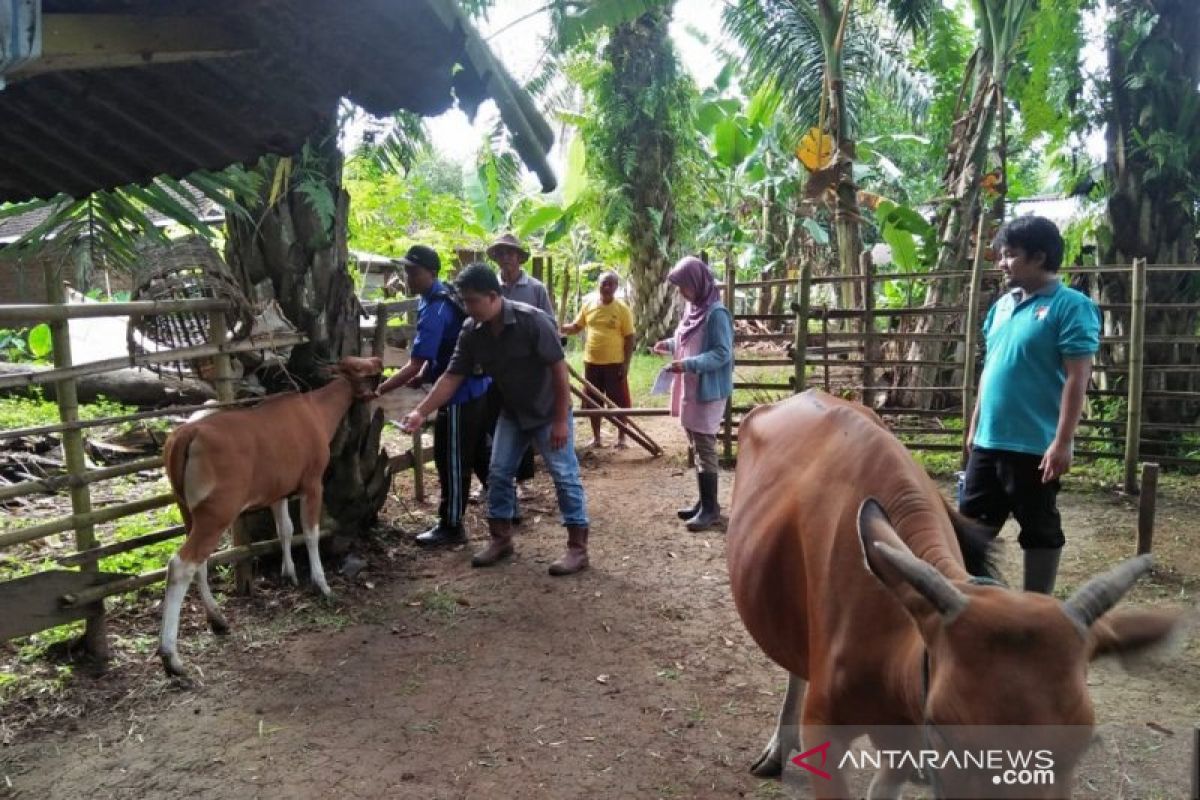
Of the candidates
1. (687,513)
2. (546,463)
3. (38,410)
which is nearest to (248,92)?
(546,463)

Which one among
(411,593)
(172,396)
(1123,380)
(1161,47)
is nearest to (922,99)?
(1161,47)

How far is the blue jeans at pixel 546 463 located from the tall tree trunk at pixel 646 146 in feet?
33.7

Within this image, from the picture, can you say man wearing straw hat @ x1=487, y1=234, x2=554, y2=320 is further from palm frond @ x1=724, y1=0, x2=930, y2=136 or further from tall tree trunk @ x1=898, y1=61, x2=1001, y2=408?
palm frond @ x1=724, y1=0, x2=930, y2=136

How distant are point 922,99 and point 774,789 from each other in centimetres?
1705

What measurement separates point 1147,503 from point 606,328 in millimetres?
4923

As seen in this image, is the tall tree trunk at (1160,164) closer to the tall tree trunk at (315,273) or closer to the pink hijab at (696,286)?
the pink hijab at (696,286)

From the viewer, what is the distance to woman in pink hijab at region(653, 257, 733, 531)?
5.88 meters

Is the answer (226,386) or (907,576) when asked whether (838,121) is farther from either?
(907,576)

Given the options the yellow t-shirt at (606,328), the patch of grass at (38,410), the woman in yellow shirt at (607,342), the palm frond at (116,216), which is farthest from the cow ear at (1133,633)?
the patch of grass at (38,410)

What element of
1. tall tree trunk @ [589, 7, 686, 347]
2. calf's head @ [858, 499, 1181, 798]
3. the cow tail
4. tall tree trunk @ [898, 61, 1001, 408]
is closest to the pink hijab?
the cow tail

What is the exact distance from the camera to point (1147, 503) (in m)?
4.93

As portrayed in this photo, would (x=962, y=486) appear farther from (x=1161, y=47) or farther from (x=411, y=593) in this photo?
(x=1161, y=47)

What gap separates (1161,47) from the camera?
295 inches

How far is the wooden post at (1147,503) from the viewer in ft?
16.0
